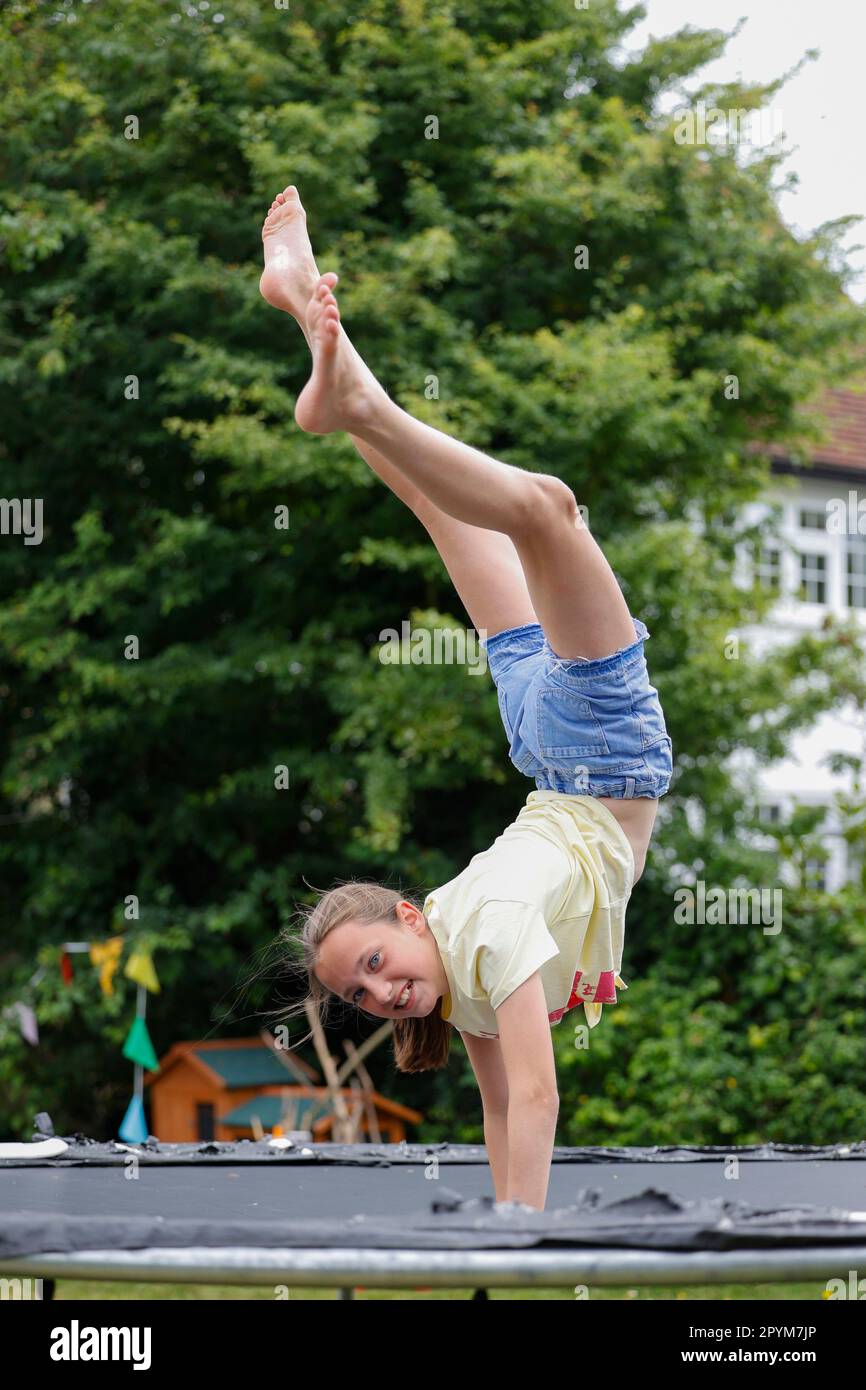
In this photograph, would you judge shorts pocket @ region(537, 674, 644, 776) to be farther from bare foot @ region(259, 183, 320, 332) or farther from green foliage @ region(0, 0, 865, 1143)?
green foliage @ region(0, 0, 865, 1143)

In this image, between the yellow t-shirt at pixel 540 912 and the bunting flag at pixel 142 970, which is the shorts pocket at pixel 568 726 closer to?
the yellow t-shirt at pixel 540 912

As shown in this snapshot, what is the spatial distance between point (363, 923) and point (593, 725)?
0.36 m

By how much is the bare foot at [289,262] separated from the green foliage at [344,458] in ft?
10.8

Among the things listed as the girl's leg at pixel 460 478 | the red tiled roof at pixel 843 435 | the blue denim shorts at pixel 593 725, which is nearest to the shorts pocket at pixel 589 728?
the blue denim shorts at pixel 593 725

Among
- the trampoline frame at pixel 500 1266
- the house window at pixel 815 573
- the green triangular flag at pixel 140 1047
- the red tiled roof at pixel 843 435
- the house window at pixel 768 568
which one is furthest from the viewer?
the house window at pixel 815 573

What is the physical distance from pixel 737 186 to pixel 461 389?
1591 millimetres

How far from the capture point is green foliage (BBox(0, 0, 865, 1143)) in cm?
553

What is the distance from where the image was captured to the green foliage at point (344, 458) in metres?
5.53

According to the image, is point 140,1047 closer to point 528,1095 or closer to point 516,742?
point 516,742

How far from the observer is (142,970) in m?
5.50

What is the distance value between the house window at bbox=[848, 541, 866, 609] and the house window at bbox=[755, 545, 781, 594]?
743 mm

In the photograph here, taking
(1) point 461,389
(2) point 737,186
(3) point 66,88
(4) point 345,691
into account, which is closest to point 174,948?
(4) point 345,691

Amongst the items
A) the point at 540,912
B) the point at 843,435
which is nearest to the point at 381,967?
the point at 540,912
